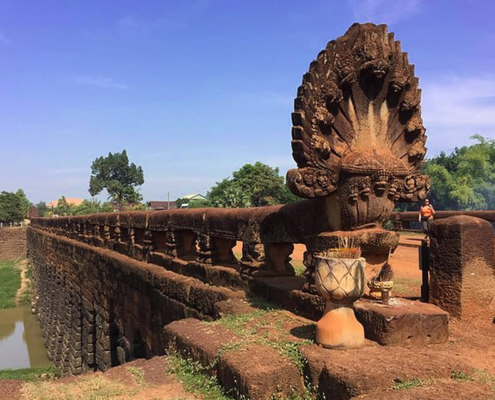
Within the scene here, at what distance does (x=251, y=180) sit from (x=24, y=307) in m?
23.6

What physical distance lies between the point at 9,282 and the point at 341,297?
120 feet

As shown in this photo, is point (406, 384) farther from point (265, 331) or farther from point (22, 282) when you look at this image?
point (22, 282)

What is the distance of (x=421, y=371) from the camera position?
8.16 feet

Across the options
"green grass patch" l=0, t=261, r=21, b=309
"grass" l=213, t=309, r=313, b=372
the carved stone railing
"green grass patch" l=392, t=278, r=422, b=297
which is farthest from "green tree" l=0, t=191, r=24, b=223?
"grass" l=213, t=309, r=313, b=372

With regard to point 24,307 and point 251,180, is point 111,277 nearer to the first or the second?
point 24,307

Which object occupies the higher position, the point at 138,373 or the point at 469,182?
Result: the point at 469,182

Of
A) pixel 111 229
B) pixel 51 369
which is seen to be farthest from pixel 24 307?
pixel 111 229

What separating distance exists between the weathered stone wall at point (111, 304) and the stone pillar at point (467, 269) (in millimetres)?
2232

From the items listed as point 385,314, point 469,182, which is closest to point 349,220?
point 385,314

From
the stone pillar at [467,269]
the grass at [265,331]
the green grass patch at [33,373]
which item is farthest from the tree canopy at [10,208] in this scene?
the stone pillar at [467,269]

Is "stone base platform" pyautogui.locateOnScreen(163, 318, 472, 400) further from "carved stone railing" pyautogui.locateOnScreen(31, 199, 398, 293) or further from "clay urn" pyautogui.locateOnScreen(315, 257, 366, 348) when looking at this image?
"carved stone railing" pyautogui.locateOnScreen(31, 199, 398, 293)

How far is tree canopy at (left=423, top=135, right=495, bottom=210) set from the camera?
34656 millimetres

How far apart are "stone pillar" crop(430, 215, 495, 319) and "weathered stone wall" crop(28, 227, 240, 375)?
223 centimetres

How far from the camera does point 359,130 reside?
3.85 metres
